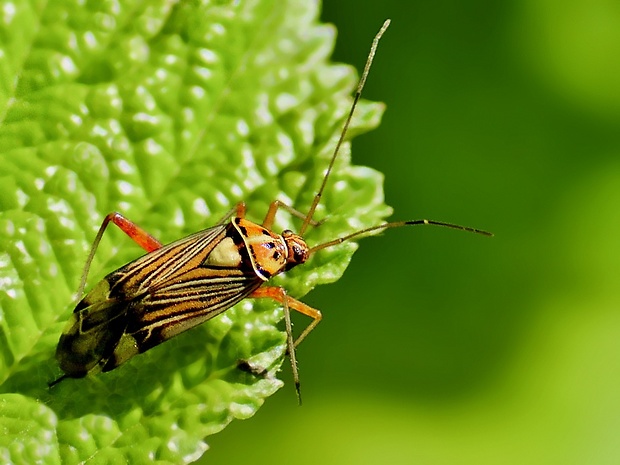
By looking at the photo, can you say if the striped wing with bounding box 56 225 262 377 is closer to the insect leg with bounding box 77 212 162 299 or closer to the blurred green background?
the insect leg with bounding box 77 212 162 299

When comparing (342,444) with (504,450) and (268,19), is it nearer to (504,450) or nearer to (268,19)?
(504,450)

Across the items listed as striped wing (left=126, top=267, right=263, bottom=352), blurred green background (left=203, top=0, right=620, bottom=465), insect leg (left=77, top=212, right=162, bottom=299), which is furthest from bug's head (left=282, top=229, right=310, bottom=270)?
blurred green background (left=203, top=0, right=620, bottom=465)

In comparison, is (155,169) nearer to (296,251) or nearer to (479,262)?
(296,251)

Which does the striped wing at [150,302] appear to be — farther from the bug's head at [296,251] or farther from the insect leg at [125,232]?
the bug's head at [296,251]

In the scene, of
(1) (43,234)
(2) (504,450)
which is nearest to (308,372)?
(2) (504,450)

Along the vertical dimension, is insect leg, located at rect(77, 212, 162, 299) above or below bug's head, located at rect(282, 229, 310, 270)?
above

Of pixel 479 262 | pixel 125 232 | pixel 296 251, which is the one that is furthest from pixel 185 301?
pixel 479 262

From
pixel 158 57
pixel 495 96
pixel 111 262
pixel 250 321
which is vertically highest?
pixel 158 57
